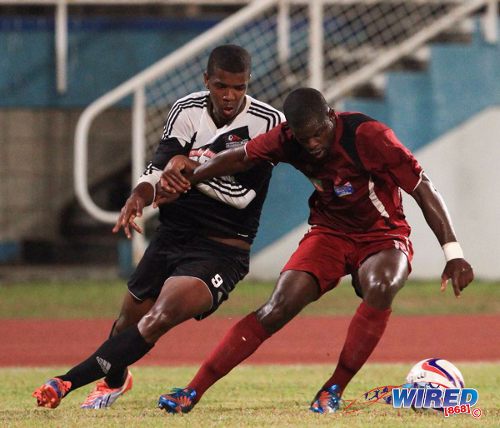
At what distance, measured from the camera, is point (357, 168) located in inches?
296

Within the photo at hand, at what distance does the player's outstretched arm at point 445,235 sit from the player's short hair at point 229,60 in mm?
1293

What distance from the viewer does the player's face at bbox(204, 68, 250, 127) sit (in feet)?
25.1

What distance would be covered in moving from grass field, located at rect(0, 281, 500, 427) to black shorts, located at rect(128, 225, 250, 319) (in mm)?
743

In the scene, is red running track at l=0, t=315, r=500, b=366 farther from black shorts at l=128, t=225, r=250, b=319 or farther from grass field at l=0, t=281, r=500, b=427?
black shorts at l=128, t=225, r=250, b=319

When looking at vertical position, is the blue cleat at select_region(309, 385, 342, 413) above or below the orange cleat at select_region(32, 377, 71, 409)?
above

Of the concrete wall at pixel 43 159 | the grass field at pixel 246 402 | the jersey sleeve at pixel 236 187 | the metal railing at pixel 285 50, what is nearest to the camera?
the grass field at pixel 246 402

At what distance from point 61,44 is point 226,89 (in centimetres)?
1220

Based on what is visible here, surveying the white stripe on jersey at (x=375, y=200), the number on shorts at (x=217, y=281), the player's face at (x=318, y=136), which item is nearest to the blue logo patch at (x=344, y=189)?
the white stripe on jersey at (x=375, y=200)

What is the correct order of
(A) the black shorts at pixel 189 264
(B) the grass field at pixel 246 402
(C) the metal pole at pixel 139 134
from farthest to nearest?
1. (C) the metal pole at pixel 139 134
2. (A) the black shorts at pixel 189 264
3. (B) the grass field at pixel 246 402

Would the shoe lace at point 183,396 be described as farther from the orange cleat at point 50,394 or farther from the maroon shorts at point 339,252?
the maroon shorts at point 339,252

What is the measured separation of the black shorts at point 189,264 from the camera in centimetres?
768

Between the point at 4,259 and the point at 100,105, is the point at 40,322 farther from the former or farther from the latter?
the point at 4,259

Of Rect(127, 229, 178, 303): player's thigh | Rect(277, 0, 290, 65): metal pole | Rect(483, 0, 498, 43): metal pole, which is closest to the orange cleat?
Rect(127, 229, 178, 303): player's thigh

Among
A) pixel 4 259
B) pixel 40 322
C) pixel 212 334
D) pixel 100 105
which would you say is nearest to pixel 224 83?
pixel 212 334
